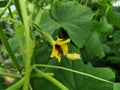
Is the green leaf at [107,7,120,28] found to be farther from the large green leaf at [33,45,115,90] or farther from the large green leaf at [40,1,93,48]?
the large green leaf at [33,45,115,90]

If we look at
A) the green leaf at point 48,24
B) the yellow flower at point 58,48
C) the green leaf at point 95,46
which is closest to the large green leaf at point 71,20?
the green leaf at point 48,24

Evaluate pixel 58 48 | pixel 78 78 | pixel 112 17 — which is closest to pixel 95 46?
pixel 112 17

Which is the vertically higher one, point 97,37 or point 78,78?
point 97,37

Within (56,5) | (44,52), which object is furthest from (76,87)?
(56,5)

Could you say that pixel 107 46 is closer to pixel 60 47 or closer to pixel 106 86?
pixel 106 86

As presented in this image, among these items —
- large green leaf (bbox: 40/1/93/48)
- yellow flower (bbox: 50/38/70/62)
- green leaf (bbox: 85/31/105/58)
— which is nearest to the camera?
yellow flower (bbox: 50/38/70/62)

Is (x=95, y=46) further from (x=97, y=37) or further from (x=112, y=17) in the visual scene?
(x=112, y=17)

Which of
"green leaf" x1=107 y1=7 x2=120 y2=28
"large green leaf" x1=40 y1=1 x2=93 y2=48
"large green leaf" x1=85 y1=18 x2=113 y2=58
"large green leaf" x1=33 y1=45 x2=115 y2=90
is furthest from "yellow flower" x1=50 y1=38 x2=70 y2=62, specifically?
"green leaf" x1=107 y1=7 x2=120 y2=28

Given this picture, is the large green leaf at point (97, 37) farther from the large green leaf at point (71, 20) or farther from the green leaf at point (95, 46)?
the large green leaf at point (71, 20)
